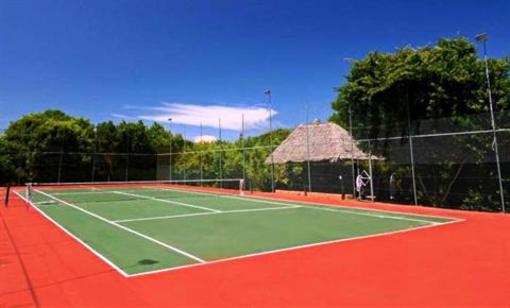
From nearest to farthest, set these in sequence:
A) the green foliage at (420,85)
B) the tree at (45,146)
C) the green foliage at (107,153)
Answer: the green foliage at (420,85)
the green foliage at (107,153)
the tree at (45,146)

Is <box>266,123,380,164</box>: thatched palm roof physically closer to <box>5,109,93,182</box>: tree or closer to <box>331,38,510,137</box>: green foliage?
<box>331,38,510,137</box>: green foliage

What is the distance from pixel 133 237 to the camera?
360 inches

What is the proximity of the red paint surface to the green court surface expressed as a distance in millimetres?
552

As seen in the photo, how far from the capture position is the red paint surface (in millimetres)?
5034

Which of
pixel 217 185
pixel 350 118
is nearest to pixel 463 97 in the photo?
pixel 350 118

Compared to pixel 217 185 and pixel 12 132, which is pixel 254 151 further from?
pixel 12 132

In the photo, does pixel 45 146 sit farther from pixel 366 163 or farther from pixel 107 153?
pixel 366 163

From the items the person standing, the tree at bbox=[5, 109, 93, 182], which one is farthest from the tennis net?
the person standing

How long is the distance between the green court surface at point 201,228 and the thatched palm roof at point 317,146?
627cm

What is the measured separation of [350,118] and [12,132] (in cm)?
2885

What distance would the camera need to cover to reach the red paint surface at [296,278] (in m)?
5.03

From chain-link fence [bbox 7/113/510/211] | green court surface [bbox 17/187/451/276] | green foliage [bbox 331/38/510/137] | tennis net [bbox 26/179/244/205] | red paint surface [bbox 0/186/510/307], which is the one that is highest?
green foliage [bbox 331/38/510/137]

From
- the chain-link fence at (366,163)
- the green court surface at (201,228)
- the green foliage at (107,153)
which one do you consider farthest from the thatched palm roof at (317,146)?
the green court surface at (201,228)

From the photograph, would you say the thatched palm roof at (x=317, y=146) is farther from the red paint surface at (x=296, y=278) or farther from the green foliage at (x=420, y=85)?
the red paint surface at (x=296, y=278)
